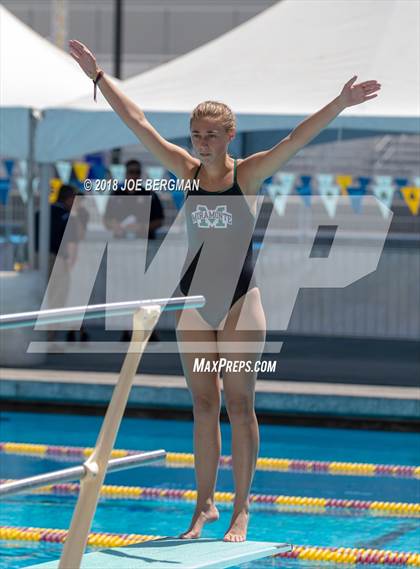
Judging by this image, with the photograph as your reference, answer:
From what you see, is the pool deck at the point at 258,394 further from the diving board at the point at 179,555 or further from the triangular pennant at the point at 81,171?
the triangular pennant at the point at 81,171

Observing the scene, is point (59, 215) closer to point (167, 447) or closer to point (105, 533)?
point (167, 447)

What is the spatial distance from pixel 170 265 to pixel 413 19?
378 centimetres

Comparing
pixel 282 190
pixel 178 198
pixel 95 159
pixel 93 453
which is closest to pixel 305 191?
pixel 282 190

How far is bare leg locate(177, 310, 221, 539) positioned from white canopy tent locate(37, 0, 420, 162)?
5.61 m

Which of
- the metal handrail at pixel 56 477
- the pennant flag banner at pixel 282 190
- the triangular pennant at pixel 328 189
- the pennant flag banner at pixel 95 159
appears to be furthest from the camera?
the pennant flag banner at pixel 95 159

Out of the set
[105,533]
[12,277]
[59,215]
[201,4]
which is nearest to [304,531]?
[105,533]

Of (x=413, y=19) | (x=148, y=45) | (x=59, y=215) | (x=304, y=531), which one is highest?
(x=148, y=45)

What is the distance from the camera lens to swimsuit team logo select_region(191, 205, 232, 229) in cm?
459

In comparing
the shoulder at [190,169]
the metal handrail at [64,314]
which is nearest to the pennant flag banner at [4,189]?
the shoulder at [190,169]

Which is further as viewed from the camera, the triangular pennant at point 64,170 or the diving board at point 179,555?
the triangular pennant at point 64,170

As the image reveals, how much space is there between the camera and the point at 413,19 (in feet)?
35.1

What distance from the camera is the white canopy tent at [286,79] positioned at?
10.1m

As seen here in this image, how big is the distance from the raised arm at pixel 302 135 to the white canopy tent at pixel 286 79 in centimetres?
541

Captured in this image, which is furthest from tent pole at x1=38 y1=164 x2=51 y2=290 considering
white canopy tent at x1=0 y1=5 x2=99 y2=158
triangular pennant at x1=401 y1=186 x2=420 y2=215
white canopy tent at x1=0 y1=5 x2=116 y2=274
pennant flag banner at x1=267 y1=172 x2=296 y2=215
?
triangular pennant at x1=401 y1=186 x2=420 y2=215
